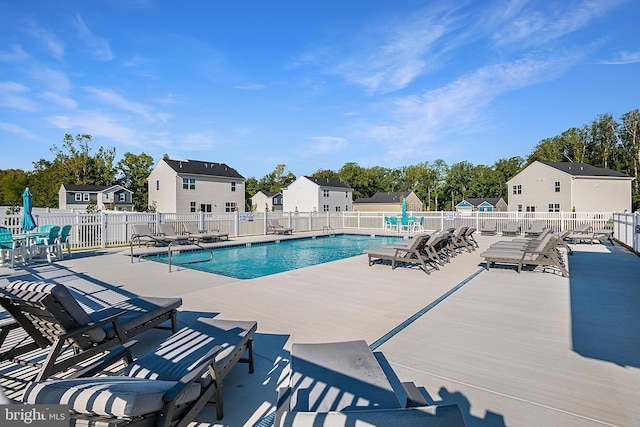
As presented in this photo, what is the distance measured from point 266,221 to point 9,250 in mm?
11400

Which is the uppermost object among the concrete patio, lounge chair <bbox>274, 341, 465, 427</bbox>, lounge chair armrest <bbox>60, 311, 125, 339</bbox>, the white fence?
the white fence

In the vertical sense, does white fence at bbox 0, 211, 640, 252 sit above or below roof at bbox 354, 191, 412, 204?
below

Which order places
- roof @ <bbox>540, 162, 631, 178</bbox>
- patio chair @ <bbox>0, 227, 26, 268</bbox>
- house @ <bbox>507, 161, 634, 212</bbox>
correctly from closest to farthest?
1. patio chair @ <bbox>0, 227, 26, 268</bbox>
2. house @ <bbox>507, 161, 634, 212</bbox>
3. roof @ <bbox>540, 162, 631, 178</bbox>

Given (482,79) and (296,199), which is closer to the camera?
(482,79)

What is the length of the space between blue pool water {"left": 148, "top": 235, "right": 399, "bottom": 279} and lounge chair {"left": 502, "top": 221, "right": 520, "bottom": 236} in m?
5.67

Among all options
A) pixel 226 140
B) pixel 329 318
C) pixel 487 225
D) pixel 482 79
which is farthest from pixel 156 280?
pixel 226 140

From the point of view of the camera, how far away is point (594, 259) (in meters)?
10.1

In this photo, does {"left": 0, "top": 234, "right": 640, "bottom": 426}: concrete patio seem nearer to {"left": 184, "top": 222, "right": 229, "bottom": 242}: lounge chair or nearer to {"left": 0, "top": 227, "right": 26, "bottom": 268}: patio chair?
{"left": 0, "top": 227, "right": 26, "bottom": 268}: patio chair

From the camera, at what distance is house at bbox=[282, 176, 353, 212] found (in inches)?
1633

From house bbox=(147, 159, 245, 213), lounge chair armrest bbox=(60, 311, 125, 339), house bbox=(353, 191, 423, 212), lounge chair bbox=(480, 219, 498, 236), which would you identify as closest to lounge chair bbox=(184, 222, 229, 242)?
lounge chair armrest bbox=(60, 311, 125, 339)

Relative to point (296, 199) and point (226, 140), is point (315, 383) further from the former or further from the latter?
point (296, 199)

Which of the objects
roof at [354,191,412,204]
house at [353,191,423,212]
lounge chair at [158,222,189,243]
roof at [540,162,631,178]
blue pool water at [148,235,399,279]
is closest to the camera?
blue pool water at [148,235,399,279]

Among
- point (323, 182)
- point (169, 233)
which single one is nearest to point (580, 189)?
point (323, 182)

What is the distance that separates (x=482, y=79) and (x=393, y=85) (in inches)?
190
